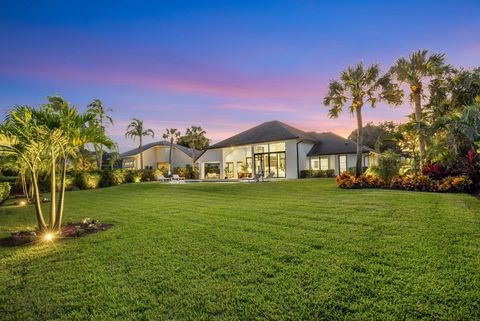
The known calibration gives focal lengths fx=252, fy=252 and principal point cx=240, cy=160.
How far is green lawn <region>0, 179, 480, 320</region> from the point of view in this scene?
2.82 meters

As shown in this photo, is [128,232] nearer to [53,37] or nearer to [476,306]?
[476,306]

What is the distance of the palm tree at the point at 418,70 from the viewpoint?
1683 centimetres

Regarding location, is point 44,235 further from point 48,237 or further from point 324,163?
point 324,163

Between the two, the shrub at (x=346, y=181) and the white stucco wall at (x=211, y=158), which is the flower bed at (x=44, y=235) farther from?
the white stucco wall at (x=211, y=158)

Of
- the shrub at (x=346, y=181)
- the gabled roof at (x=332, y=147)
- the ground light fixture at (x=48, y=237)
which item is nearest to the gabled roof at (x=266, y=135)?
the gabled roof at (x=332, y=147)

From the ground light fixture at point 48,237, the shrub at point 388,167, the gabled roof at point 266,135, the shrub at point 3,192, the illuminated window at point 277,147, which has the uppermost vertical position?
the gabled roof at point 266,135

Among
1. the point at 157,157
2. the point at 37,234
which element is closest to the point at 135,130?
the point at 157,157

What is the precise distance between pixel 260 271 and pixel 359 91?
1825cm

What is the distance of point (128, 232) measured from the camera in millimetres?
6453

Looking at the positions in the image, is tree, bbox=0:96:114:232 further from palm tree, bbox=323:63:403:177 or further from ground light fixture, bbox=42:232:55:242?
palm tree, bbox=323:63:403:177

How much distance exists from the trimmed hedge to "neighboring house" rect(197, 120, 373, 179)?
443mm

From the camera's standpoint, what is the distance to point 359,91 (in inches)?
727

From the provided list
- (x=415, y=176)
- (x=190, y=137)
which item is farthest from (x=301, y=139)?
(x=190, y=137)

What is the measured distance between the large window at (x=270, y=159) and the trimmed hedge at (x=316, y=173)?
83.4 inches
